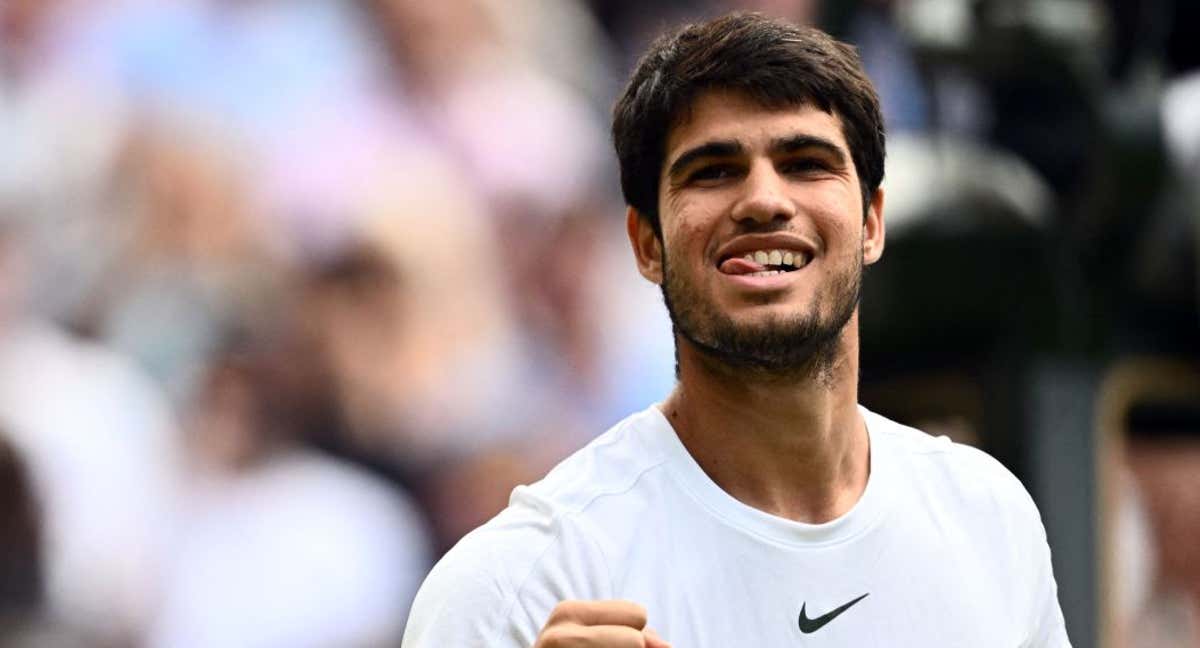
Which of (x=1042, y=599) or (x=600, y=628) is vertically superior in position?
(x=600, y=628)

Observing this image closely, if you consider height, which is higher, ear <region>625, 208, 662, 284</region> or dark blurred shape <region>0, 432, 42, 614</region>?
ear <region>625, 208, 662, 284</region>

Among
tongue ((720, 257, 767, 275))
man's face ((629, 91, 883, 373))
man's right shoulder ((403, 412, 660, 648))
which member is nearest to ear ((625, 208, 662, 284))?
man's face ((629, 91, 883, 373))

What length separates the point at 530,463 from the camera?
5.98 metres

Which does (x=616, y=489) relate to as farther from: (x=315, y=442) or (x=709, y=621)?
(x=315, y=442)

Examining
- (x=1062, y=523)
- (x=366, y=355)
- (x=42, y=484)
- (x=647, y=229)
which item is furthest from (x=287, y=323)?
(x=647, y=229)

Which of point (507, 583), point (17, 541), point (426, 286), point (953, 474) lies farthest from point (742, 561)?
point (426, 286)

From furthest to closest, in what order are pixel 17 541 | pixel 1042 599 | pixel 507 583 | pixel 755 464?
1. pixel 17 541
2. pixel 1042 599
3. pixel 755 464
4. pixel 507 583

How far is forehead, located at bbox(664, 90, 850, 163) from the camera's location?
229cm

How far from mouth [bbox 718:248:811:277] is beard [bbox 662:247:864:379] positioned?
0.17 feet

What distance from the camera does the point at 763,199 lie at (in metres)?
2.23

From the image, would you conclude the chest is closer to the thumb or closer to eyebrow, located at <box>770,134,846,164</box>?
the thumb

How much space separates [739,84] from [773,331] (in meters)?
0.32

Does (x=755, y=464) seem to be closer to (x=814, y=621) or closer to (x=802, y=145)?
(x=814, y=621)

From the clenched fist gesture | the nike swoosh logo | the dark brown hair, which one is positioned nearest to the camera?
the clenched fist gesture
